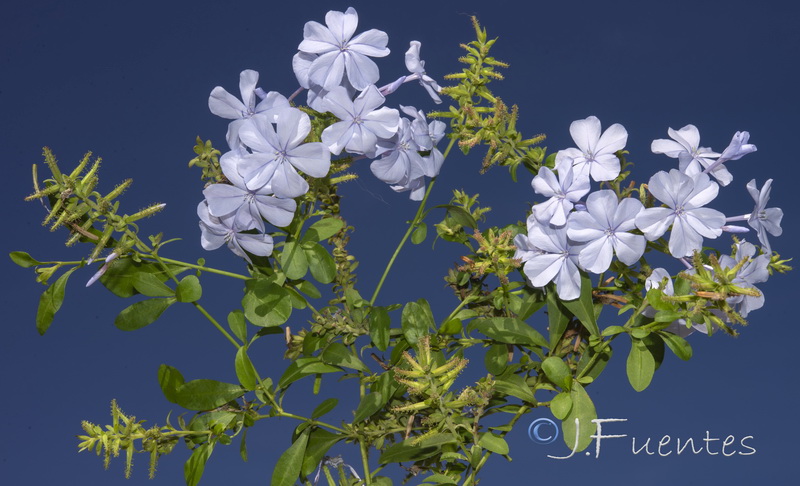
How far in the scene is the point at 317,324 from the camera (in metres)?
2.02

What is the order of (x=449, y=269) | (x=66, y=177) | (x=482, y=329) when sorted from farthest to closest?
(x=449, y=269), (x=482, y=329), (x=66, y=177)

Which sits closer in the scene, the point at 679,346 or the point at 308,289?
the point at 679,346

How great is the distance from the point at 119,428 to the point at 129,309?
0.95 ft

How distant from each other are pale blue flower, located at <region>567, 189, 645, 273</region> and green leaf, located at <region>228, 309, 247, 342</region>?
741mm

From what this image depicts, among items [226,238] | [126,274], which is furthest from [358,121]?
[126,274]

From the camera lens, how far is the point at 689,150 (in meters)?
2.00

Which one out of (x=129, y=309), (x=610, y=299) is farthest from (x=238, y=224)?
(x=610, y=299)

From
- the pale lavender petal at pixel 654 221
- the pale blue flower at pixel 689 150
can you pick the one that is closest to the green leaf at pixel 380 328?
the pale lavender petal at pixel 654 221

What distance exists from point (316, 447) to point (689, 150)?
1086mm

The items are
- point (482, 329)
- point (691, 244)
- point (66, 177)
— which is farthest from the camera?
point (482, 329)

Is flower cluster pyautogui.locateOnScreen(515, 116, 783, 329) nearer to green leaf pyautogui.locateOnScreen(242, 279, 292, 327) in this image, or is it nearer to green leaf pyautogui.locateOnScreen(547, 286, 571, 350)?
green leaf pyautogui.locateOnScreen(547, 286, 571, 350)

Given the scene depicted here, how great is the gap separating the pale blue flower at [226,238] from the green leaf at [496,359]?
549 millimetres

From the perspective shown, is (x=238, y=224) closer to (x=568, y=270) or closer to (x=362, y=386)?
(x=362, y=386)

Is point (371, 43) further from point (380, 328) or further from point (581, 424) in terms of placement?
point (581, 424)
